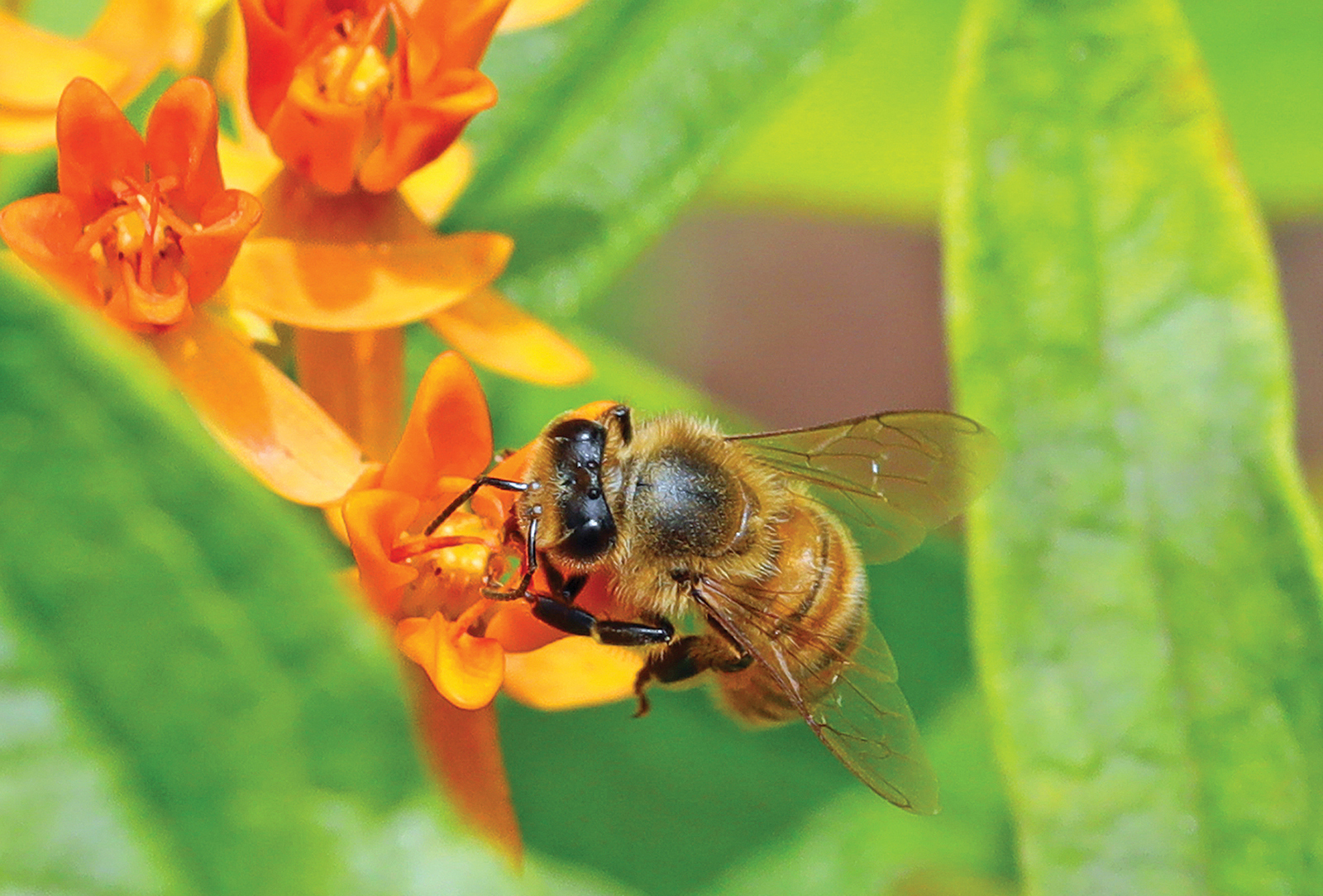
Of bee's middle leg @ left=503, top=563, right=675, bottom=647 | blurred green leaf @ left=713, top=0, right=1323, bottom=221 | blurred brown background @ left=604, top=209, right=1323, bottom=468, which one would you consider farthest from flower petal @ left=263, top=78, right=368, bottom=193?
blurred brown background @ left=604, top=209, right=1323, bottom=468

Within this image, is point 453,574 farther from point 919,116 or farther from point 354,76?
point 919,116

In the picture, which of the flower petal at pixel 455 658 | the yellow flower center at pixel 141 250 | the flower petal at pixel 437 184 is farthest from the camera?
the flower petal at pixel 437 184

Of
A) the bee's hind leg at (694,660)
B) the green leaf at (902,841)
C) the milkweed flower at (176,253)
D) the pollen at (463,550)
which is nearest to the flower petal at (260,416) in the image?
→ the milkweed flower at (176,253)

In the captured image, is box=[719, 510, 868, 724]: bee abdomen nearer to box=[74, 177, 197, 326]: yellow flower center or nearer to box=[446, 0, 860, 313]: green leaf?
box=[446, 0, 860, 313]: green leaf

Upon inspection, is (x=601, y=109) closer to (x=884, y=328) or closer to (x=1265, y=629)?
(x=1265, y=629)

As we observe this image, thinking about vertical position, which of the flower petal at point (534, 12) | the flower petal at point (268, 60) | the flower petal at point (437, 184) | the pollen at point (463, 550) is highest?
the flower petal at point (534, 12)

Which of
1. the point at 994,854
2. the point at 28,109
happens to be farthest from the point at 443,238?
the point at 994,854

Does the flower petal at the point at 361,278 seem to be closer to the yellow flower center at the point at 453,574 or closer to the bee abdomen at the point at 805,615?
the yellow flower center at the point at 453,574
